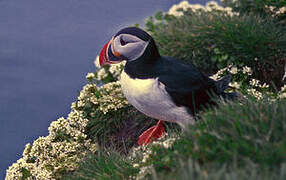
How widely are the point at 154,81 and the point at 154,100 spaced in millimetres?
251

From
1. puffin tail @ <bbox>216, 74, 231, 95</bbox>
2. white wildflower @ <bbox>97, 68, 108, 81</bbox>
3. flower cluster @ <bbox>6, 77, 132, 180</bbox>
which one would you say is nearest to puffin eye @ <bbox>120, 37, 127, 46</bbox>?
puffin tail @ <bbox>216, 74, 231, 95</bbox>

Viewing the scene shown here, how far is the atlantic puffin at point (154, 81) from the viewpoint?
543 cm

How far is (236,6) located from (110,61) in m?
7.62

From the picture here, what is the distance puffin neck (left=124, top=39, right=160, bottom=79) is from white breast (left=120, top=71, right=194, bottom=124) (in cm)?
7

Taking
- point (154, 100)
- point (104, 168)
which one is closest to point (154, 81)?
point (154, 100)

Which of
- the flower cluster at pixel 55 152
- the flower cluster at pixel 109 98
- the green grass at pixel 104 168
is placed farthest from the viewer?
the flower cluster at pixel 109 98

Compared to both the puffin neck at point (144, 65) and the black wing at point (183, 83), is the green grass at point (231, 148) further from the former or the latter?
the puffin neck at point (144, 65)

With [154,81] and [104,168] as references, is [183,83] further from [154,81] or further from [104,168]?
[104,168]

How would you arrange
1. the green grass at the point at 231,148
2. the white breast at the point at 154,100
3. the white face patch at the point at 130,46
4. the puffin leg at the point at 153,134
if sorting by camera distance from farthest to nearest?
the puffin leg at the point at 153,134 < the white face patch at the point at 130,46 < the white breast at the point at 154,100 < the green grass at the point at 231,148

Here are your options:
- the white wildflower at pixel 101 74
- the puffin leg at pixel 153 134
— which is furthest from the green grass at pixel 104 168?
the white wildflower at pixel 101 74

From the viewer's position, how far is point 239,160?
3.53 meters

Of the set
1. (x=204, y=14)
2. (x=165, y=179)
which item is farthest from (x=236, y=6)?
(x=165, y=179)

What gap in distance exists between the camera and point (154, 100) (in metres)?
5.44

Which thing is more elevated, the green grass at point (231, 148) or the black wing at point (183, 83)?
the black wing at point (183, 83)
